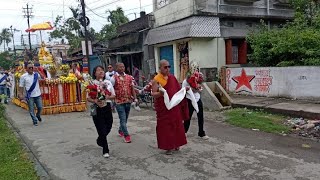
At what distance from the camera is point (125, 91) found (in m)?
6.75

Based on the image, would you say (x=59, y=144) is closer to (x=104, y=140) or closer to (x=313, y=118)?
(x=104, y=140)

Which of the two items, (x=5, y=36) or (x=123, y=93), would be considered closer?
(x=123, y=93)

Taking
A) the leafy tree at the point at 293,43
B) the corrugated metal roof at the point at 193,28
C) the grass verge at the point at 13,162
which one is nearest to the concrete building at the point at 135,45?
the corrugated metal roof at the point at 193,28

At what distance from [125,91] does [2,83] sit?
11.8 meters

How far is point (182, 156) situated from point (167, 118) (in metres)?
0.71

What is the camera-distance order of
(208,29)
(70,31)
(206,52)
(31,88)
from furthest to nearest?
1. (70,31)
2. (206,52)
3. (208,29)
4. (31,88)

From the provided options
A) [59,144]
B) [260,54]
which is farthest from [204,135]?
[260,54]

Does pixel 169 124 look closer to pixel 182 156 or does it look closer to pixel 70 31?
pixel 182 156

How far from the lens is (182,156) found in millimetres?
5758

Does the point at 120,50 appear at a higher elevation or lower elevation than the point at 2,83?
higher

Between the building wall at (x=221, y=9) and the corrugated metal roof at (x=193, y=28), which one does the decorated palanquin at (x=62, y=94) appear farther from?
the building wall at (x=221, y=9)

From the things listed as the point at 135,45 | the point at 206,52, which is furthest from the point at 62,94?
the point at 135,45

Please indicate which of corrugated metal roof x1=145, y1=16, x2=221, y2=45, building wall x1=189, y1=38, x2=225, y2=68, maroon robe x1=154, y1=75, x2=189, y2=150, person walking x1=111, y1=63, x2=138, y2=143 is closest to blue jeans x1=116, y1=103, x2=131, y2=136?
person walking x1=111, y1=63, x2=138, y2=143

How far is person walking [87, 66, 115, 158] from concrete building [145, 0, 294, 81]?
Result: 10.3 meters
